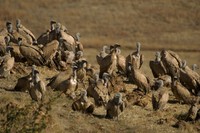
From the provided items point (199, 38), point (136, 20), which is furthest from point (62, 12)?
point (199, 38)

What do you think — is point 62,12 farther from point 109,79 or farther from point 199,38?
point 109,79

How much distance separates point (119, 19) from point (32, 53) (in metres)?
22.5

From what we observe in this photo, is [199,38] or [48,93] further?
[199,38]

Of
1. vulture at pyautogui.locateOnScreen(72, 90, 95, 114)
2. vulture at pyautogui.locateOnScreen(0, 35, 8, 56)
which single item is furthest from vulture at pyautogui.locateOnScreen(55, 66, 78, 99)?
vulture at pyautogui.locateOnScreen(0, 35, 8, 56)

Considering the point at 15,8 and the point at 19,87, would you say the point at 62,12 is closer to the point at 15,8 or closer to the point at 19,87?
the point at 15,8

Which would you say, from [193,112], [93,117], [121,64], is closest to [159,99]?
[193,112]

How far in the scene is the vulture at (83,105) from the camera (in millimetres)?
16288

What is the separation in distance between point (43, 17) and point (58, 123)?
85.3 feet

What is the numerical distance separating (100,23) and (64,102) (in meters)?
23.7

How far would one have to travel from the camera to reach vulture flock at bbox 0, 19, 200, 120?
54.2ft

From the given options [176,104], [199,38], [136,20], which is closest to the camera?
[176,104]

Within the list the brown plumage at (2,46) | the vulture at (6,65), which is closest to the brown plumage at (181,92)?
the vulture at (6,65)

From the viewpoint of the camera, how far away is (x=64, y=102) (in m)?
16.9

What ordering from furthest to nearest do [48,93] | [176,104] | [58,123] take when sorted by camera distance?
[176,104], [48,93], [58,123]
